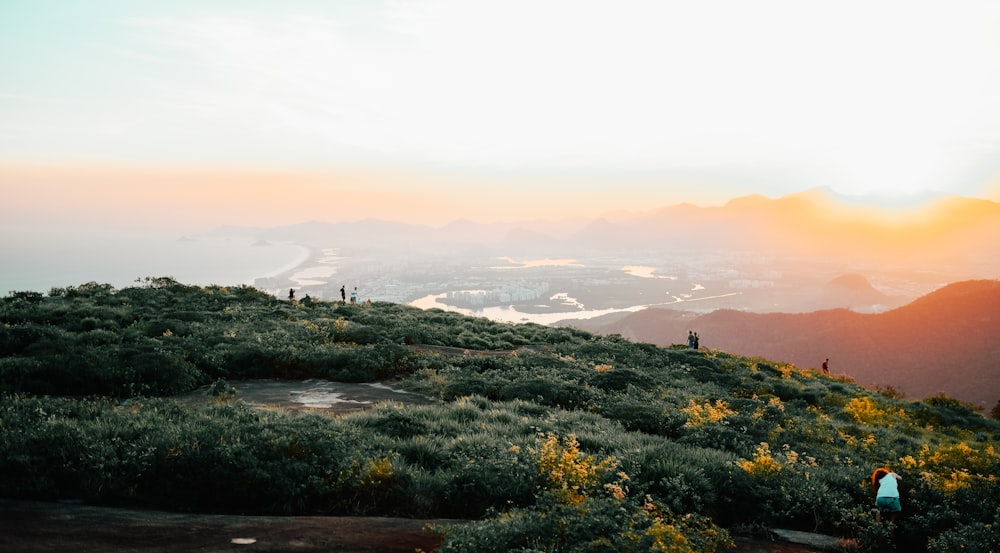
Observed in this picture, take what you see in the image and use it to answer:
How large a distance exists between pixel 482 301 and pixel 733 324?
215 ft

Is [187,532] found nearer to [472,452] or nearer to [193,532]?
[193,532]

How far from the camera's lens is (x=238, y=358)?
673 inches

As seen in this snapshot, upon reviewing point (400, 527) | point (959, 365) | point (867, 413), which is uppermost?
point (400, 527)

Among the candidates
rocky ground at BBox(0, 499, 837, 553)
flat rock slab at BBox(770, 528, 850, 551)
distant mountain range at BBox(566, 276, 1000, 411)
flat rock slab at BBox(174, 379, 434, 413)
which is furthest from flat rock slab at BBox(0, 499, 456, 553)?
distant mountain range at BBox(566, 276, 1000, 411)

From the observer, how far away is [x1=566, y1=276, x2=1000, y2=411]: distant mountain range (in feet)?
220

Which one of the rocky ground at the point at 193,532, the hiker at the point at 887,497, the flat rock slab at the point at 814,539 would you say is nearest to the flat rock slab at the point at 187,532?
the rocky ground at the point at 193,532

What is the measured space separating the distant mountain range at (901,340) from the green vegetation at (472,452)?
57.2 meters

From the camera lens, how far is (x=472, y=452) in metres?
9.36

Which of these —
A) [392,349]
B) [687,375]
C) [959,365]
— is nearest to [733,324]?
[959,365]

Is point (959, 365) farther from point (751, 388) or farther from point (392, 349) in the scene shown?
point (392, 349)

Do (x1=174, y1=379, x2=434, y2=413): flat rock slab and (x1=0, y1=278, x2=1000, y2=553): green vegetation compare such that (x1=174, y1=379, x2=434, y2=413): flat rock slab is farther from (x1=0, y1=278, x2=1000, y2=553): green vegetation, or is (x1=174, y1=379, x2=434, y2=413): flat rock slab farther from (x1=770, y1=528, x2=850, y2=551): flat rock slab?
(x1=770, y1=528, x2=850, y2=551): flat rock slab

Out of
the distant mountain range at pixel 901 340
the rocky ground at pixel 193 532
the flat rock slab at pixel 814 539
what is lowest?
the distant mountain range at pixel 901 340

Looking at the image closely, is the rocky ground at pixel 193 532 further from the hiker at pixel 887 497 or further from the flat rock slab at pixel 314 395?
the flat rock slab at pixel 314 395

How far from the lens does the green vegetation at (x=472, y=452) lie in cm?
748
